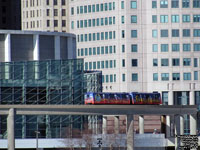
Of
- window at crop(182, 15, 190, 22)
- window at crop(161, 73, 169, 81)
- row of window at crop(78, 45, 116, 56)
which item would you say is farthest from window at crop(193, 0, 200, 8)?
row of window at crop(78, 45, 116, 56)

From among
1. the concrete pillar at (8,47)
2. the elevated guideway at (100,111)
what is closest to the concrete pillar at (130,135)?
the elevated guideway at (100,111)

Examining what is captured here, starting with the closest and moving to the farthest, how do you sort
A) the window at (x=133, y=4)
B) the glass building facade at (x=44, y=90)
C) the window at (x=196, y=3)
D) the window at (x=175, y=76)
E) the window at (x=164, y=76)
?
the glass building facade at (x=44, y=90) → the window at (x=164, y=76) → the window at (x=175, y=76) → the window at (x=133, y=4) → the window at (x=196, y=3)

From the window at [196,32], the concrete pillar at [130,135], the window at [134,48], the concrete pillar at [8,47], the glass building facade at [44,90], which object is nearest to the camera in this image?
the concrete pillar at [130,135]

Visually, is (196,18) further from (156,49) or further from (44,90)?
(44,90)

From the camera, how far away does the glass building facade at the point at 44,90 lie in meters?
156

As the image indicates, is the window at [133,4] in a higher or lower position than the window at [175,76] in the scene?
higher

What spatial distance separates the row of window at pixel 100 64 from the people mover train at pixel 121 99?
40.0 m

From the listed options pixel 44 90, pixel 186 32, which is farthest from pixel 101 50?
pixel 44 90

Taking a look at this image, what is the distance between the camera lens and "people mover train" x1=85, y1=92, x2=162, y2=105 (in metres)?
149

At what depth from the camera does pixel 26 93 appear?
157 metres

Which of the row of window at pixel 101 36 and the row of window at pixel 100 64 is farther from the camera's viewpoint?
the row of window at pixel 101 36

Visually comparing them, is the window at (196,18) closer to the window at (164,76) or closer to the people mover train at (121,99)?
the window at (164,76)

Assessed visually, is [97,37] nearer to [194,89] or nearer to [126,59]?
[126,59]

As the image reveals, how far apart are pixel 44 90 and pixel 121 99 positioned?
12.8 metres
